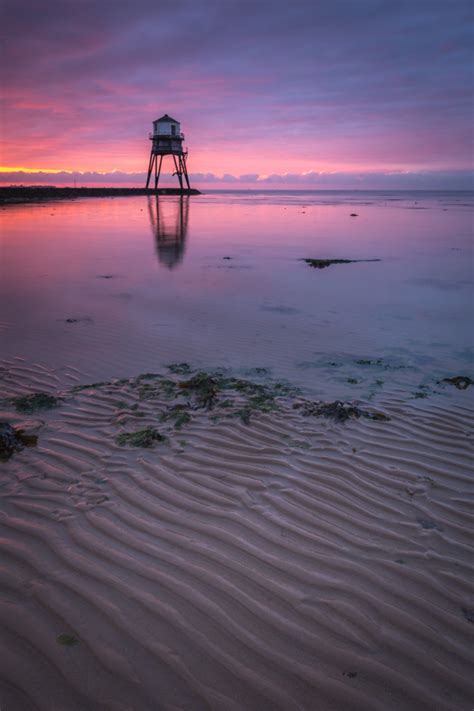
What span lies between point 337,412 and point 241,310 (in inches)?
193

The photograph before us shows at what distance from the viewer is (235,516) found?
10.6 ft

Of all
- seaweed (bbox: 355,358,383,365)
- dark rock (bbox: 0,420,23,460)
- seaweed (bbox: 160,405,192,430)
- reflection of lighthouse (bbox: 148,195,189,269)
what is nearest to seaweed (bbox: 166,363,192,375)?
seaweed (bbox: 160,405,192,430)

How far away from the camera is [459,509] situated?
3.44 meters

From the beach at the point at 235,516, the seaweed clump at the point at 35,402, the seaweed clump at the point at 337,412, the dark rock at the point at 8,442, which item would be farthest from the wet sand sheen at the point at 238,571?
the seaweed clump at the point at 35,402

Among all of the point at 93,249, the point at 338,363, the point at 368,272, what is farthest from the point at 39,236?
the point at 338,363

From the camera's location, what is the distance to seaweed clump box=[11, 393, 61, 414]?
4.90 m

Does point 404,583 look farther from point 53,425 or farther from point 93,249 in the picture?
point 93,249

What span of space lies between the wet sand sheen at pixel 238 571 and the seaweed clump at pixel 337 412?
36 centimetres

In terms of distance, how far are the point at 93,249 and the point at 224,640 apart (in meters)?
17.1

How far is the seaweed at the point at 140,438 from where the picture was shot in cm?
419

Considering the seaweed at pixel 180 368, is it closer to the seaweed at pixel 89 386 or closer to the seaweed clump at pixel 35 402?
the seaweed at pixel 89 386

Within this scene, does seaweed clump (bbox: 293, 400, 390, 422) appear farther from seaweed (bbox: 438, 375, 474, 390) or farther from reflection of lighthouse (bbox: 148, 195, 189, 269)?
reflection of lighthouse (bbox: 148, 195, 189, 269)

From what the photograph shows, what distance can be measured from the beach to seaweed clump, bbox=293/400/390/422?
0.03 metres

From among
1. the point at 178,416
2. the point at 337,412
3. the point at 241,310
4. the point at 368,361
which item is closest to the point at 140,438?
the point at 178,416
